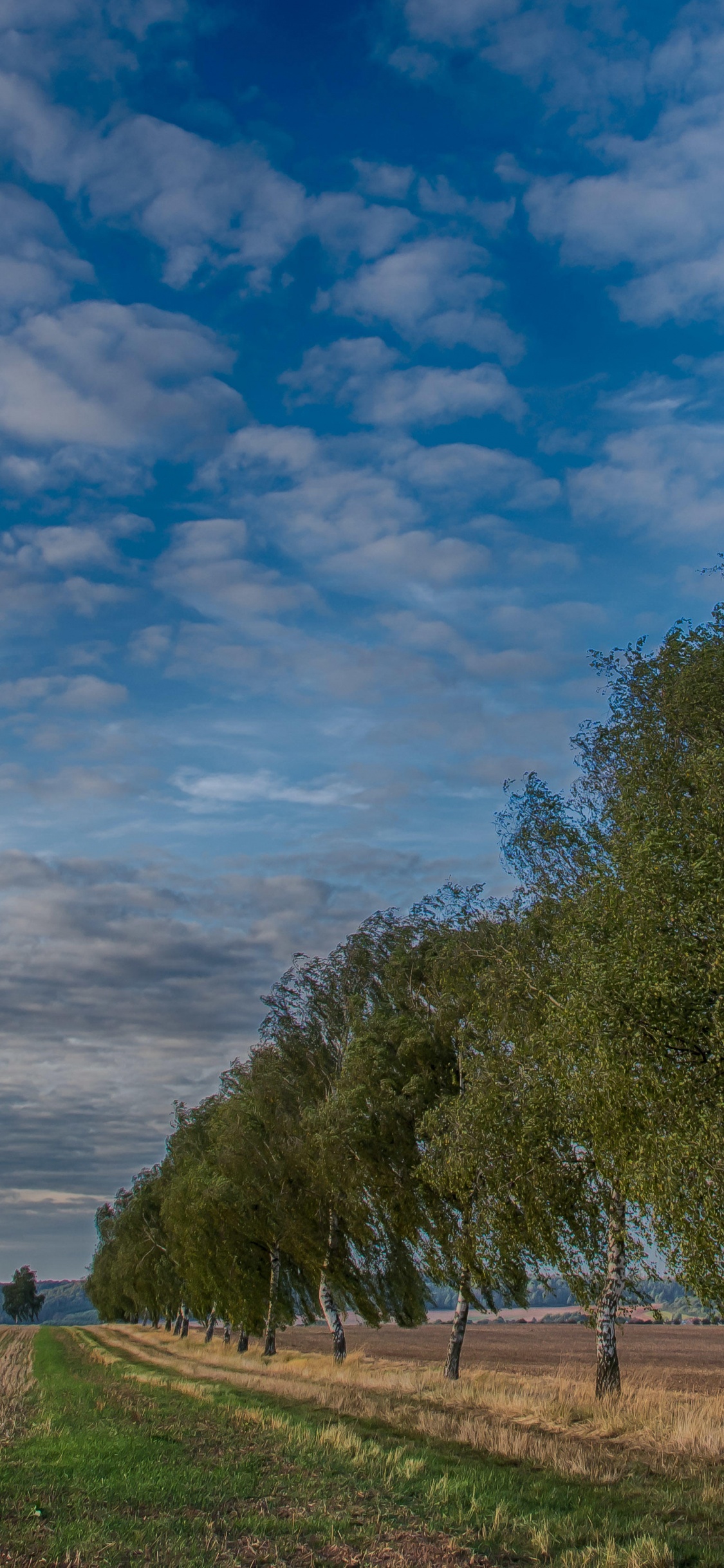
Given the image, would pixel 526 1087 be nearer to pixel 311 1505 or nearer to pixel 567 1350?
pixel 311 1505

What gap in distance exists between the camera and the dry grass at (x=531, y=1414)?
16.7 m

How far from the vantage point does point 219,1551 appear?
10.2 meters

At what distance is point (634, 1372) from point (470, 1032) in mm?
25329

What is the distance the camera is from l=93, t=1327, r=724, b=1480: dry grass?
1669 centimetres

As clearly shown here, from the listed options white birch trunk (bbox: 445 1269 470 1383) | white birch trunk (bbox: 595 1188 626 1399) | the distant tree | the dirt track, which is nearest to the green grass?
white birch trunk (bbox: 595 1188 626 1399)

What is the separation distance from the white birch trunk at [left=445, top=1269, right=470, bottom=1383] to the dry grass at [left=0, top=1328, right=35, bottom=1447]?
13727 millimetres

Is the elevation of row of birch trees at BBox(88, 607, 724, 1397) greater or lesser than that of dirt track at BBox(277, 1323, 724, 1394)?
greater

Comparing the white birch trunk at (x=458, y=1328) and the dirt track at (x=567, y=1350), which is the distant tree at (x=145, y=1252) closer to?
the dirt track at (x=567, y=1350)

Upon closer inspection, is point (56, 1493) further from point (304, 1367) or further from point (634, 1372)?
point (634, 1372)

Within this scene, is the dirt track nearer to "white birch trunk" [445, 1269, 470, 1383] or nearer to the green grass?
"white birch trunk" [445, 1269, 470, 1383]

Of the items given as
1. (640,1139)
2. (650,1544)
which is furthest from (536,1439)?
(650,1544)

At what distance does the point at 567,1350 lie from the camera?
76.0 meters

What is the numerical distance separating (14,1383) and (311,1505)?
33.9 meters

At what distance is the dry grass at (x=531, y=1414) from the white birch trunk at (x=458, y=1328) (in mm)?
673
